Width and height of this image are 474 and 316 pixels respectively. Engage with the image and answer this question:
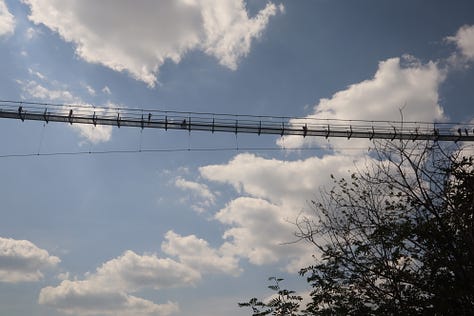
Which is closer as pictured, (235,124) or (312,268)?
(312,268)

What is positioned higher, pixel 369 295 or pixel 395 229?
pixel 395 229

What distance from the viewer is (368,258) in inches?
577

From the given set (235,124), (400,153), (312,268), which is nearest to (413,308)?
(312,268)

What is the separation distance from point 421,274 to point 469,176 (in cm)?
357

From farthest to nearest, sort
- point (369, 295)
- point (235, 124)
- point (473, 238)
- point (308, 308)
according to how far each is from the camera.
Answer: point (235, 124) < point (308, 308) < point (369, 295) < point (473, 238)

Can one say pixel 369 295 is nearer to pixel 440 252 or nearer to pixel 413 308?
pixel 413 308

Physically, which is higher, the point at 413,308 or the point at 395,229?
the point at 395,229

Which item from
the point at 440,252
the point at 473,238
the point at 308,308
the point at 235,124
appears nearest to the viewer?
the point at 473,238

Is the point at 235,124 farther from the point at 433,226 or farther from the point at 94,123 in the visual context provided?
the point at 433,226

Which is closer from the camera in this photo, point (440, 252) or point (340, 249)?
point (440, 252)

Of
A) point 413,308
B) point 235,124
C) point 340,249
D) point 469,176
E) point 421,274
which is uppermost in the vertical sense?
point 235,124

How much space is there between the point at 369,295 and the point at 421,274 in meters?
1.87

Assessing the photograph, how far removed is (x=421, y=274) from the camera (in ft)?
47.9

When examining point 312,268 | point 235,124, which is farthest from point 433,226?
point 235,124
